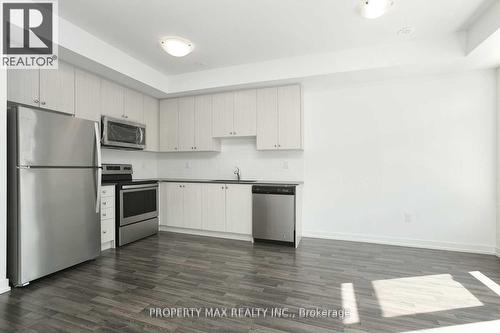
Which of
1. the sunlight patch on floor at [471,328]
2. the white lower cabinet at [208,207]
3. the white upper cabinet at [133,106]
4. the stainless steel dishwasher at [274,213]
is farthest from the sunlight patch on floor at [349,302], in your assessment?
the white upper cabinet at [133,106]

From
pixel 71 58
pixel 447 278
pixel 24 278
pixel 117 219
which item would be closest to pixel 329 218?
pixel 447 278

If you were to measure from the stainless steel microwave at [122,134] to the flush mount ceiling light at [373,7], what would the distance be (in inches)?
135

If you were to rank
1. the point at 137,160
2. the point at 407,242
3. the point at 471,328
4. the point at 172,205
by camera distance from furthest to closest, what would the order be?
the point at 137,160
the point at 172,205
the point at 407,242
the point at 471,328

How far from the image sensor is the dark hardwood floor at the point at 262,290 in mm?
1767

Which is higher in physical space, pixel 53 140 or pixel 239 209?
pixel 53 140

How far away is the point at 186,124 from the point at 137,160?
111 cm

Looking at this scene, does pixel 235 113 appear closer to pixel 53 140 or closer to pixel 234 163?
pixel 234 163

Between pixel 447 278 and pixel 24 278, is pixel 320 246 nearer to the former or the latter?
pixel 447 278

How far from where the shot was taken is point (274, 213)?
3527 mm

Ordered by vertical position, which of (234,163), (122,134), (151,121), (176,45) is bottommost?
(234,163)

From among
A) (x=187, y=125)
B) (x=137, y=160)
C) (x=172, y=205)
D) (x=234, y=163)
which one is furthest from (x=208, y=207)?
(x=137, y=160)

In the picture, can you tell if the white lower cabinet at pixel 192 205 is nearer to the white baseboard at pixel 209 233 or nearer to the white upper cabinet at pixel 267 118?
the white baseboard at pixel 209 233

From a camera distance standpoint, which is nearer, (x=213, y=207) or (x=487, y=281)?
(x=487, y=281)

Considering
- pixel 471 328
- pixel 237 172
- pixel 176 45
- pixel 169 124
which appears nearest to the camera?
pixel 471 328
